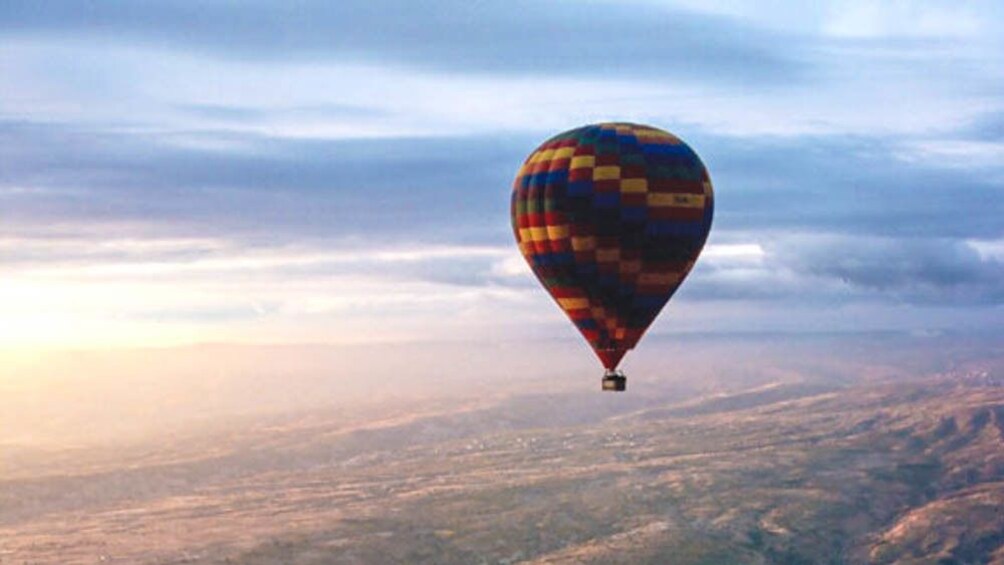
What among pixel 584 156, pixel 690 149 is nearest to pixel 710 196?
pixel 690 149

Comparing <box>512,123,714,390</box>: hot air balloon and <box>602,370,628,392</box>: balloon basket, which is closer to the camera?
<box>602,370,628,392</box>: balloon basket

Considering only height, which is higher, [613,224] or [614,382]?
[613,224]

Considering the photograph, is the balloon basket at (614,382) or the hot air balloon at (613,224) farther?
the hot air balloon at (613,224)

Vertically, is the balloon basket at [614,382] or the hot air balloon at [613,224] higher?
the hot air balloon at [613,224]

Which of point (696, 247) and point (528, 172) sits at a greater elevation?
point (528, 172)

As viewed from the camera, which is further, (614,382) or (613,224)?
(613,224)

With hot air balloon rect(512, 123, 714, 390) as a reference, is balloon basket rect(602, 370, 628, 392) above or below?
below

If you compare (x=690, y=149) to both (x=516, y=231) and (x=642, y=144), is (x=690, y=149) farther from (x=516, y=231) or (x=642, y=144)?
(x=516, y=231)

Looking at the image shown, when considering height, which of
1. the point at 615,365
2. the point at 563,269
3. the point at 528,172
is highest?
the point at 528,172
